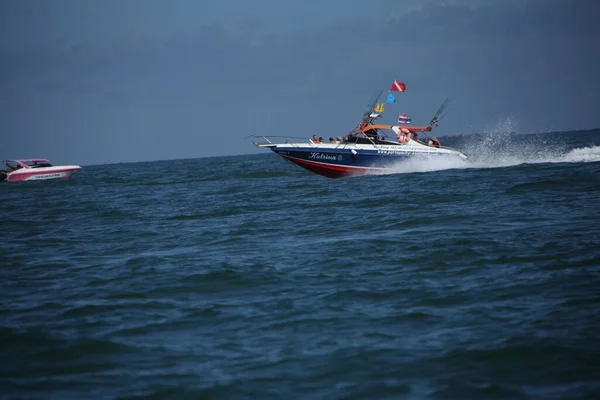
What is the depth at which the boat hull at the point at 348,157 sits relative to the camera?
31.3 m

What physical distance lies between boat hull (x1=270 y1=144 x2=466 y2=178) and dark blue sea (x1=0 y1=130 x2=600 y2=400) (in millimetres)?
14053

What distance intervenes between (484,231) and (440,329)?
6.77m

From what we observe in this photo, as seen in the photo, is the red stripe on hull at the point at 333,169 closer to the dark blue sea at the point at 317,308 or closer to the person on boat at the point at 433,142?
the person on boat at the point at 433,142

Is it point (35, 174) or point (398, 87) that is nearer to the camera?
point (398, 87)

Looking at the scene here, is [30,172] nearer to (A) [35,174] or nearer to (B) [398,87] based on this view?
(A) [35,174]

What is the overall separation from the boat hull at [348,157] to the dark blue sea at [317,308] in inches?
553

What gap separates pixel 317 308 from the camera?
8164 millimetres

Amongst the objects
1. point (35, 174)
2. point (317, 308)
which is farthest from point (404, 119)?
point (35, 174)

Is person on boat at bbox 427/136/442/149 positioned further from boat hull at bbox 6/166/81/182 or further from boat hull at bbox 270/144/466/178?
boat hull at bbox 6/166/81/182

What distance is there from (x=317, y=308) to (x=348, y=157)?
77.7 feet

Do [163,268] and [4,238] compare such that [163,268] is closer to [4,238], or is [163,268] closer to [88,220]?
[4,238]

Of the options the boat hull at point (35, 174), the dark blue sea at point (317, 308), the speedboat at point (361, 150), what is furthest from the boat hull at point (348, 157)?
the boat hull at point (35, 174)

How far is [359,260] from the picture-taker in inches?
439

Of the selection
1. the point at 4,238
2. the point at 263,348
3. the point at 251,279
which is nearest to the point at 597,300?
the point at 263,348
